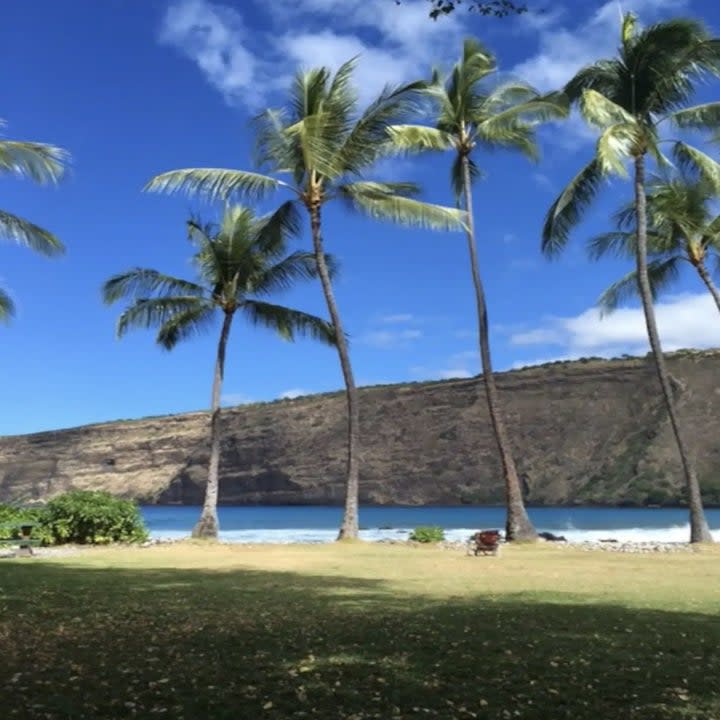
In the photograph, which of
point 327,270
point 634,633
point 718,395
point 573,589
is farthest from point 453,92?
point 718,395

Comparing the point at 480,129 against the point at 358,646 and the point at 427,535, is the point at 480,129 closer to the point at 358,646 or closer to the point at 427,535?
the point at 427,535

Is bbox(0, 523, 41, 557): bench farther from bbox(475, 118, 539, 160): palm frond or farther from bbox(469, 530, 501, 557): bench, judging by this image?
bbox(475, 118, 539, 160): palm frond

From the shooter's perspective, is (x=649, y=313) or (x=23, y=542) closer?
(x=23, y=542)

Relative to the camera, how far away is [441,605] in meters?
9.52

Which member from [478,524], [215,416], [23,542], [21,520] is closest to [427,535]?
[215,416]

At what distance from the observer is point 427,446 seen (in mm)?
111688

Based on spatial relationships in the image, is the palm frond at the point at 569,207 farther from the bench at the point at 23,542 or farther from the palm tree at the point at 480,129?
the bench at the point at 23,542

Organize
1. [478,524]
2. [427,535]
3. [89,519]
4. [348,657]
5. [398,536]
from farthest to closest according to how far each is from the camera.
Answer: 1. [478,524]
2. [398,536]
3. [427,535]
4. [89,519]
5. [348,657]

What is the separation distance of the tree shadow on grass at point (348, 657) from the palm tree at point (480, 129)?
11.8m

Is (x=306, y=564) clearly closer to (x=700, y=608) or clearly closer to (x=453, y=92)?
(x=700, y=608)

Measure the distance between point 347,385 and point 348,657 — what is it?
54.0 feet

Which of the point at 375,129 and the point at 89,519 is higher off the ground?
the point at 375,129

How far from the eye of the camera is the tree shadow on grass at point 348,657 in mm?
4973

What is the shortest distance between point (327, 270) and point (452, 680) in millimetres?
17781
